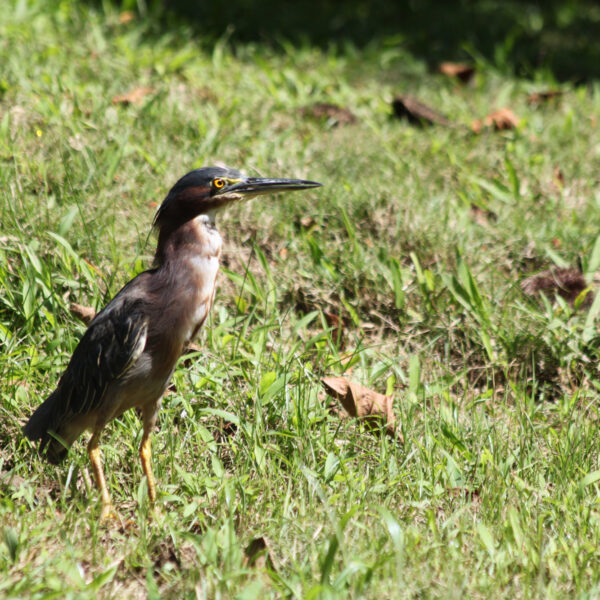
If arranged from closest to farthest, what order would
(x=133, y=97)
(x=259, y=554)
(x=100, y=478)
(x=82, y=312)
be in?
(x=259, y=554) < (x=100, y=478) < (x=82, y=312) < (x=133, y=97)

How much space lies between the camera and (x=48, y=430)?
150 inches

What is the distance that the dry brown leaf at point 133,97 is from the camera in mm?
6300

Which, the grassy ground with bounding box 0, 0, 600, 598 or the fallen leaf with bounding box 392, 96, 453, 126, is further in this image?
the fallen leaf with bounding box 392, 96, 453, 126

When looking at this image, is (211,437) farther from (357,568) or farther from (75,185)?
(75,185)

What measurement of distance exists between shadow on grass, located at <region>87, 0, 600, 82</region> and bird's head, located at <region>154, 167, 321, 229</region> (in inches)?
161

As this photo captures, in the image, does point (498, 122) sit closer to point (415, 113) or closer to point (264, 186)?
point (415, 113)

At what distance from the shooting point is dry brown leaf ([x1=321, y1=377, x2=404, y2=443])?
4.26 m

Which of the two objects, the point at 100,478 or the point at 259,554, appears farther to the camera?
the point at 100,478

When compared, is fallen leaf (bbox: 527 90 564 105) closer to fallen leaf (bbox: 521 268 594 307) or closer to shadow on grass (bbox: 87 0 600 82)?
shadow on grass (bbox: 87 0 600 82)

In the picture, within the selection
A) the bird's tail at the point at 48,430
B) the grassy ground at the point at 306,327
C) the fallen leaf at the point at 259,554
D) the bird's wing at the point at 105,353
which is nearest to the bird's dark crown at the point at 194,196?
the bird's wing at the point at 105,353

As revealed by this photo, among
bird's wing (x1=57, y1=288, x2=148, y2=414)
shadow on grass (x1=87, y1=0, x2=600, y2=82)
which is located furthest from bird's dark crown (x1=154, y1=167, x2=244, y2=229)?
shadow on grass (x1=87, y1=0, x2=600, y2=82)

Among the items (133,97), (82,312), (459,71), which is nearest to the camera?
(82,312)

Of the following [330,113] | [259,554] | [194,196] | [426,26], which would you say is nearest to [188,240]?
[194,196]

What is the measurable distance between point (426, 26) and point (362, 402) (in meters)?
6.19
